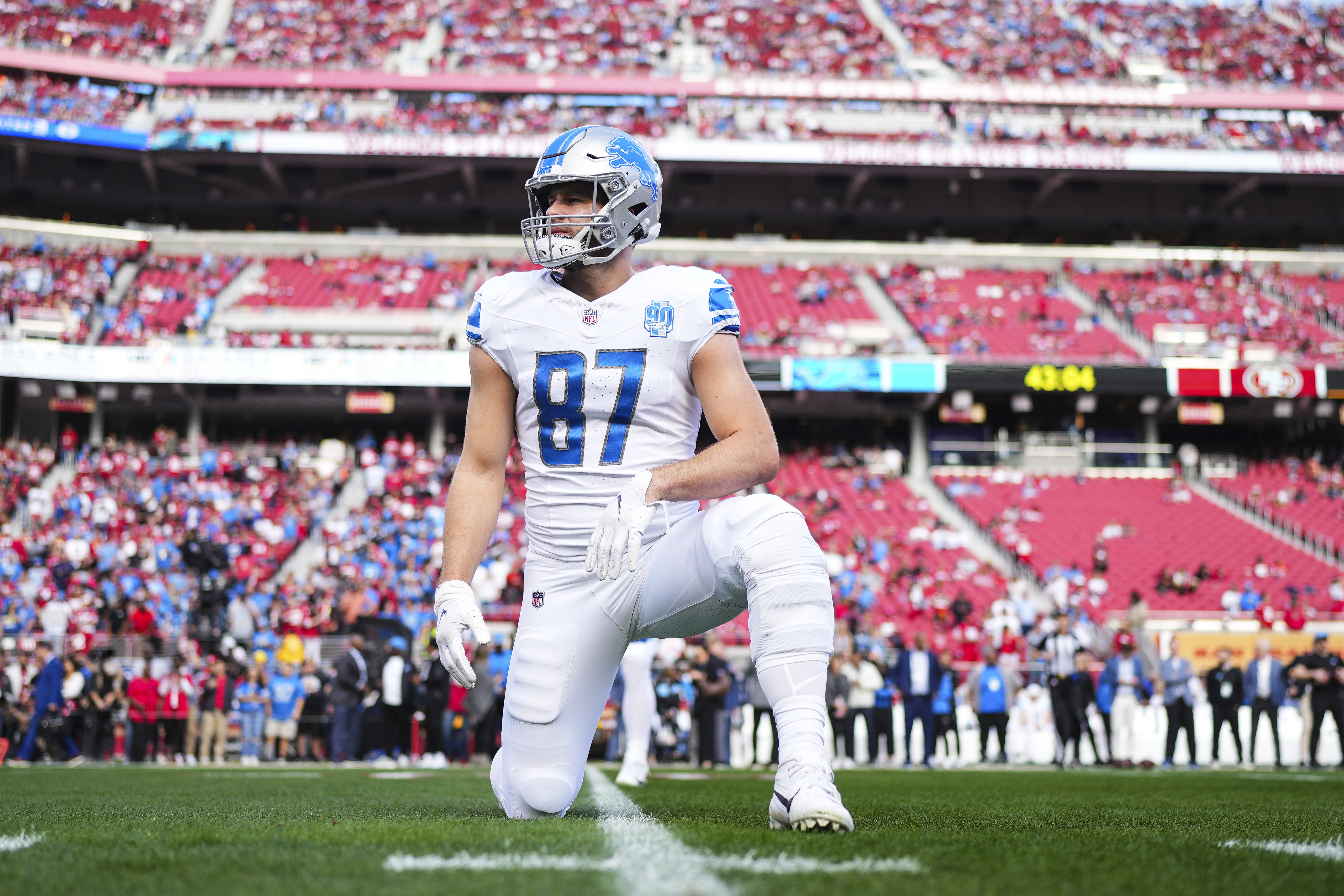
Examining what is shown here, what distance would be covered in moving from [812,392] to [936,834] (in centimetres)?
2304

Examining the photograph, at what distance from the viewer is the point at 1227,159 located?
31.0 m

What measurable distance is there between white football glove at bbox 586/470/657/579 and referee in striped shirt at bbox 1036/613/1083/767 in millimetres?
9822

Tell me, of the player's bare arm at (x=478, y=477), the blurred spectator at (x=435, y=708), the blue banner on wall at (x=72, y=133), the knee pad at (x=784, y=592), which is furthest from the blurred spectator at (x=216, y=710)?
the blue banner on wall at (x=72, y=133)

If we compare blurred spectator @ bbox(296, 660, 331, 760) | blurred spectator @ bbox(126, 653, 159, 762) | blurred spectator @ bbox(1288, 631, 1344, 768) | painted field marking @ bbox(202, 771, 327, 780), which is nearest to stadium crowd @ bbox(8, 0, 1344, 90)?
blurred spectator @ bbox(296, 660, 331, 760)

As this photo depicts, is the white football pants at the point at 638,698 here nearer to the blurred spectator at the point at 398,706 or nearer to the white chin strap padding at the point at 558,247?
the white chin strap padding at the point at 558,247

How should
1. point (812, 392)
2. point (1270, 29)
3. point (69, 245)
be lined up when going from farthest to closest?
1. point (1270, 29)
2. point (69, 245)
3. point (812, 392)

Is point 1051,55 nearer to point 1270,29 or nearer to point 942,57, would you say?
point 942,57

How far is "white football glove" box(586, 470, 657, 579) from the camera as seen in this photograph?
310 cm

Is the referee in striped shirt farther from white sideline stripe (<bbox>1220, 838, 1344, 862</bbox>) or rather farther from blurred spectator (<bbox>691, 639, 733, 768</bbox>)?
white sideline stripe (<bbox>1220, 838, 1344, 862</bbox>)

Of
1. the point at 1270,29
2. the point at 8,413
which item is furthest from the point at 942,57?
the point at 8,413

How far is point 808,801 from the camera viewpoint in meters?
2.81

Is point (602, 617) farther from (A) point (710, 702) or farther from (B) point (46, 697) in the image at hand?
(B) point (46, 697)

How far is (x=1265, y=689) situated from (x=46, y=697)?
1263cm

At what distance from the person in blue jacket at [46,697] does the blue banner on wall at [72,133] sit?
19929 mm
